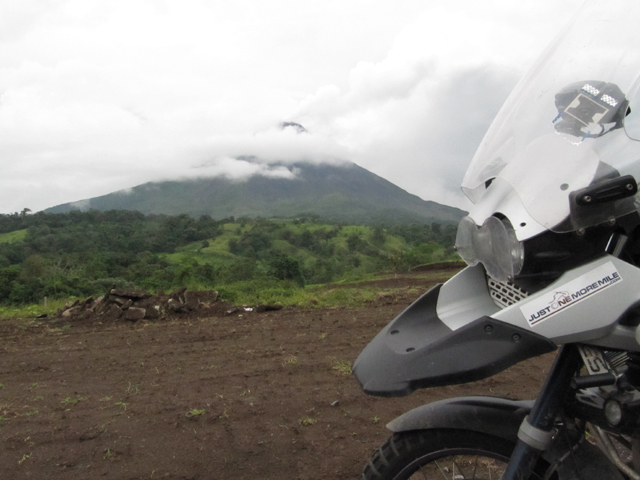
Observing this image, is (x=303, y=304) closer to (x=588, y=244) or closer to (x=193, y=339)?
(x=193, y=339)

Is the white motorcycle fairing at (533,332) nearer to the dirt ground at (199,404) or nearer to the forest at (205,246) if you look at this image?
the dirt ground at (199,404)

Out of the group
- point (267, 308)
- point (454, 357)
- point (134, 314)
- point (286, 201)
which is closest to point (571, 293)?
point (454, 357)

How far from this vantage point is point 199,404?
151 inches

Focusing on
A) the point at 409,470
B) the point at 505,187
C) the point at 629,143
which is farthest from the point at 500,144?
the point at 409,470

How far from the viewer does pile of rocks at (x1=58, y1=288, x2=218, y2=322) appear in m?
8.25

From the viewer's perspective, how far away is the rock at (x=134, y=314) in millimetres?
8146

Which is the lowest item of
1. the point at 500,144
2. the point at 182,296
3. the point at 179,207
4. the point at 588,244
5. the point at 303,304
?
the point at 303,304

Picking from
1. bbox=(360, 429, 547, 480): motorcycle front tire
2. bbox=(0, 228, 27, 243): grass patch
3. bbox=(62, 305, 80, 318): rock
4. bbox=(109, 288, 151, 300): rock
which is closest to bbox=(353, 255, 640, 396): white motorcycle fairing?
bbox=(360, 429, 547, 480): motorcycle front tire

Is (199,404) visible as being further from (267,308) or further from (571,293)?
(267,308)

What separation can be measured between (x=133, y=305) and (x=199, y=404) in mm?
5221

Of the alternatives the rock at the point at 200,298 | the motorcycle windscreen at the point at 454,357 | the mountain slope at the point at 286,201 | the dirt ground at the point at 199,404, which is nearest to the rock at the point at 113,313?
the rock at the point at 200,298

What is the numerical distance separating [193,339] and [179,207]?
17327 cm

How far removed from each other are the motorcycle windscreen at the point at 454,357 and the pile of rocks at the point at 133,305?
7.65 meters

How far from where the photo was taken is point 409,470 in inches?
55.6
